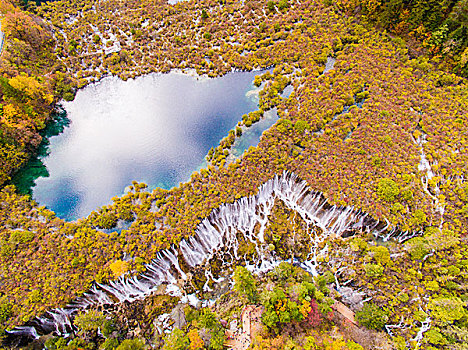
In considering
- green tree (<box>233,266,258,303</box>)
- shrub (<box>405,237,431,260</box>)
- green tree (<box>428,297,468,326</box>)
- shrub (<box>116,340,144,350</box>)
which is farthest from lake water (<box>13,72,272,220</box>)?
green tree (<box>428,297,468,326</box>)

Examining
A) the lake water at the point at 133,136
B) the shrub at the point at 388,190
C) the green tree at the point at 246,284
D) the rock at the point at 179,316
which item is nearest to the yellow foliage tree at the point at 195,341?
the rock at the point at 179,316

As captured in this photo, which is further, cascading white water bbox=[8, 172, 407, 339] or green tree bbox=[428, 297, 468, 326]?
cascading white water bbox=[8, 172, 407, 339]

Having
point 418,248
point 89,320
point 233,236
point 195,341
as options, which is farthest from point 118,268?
point 418,248

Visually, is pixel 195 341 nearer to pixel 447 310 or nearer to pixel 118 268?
pixel 118 268

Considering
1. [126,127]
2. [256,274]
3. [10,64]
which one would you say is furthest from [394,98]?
[10,64]

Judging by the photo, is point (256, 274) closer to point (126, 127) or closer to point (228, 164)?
point (228, 164)

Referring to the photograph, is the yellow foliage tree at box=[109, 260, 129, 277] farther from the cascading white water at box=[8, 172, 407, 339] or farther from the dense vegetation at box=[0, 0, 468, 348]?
the cascading white water at box=[8, 172, 407, 339]
